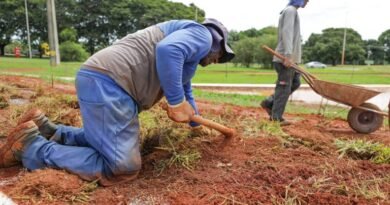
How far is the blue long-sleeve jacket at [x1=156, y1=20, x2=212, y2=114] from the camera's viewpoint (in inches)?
101

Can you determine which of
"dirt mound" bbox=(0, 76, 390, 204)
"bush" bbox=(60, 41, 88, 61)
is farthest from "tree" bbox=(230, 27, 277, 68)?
"dirt mound" bbox=(0, 76, 390, 204)

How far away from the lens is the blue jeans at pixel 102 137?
8.68ft

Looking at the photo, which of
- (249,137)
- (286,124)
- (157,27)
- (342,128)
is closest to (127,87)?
(157,27)

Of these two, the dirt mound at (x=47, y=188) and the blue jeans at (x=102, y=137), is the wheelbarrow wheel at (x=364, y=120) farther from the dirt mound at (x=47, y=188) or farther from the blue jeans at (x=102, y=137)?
the dirt mound at (x=47, y=188)

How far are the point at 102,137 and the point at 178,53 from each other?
74cm

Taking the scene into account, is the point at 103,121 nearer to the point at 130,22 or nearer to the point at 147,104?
the point at 147,104

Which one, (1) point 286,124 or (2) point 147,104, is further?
(1) point 286,124

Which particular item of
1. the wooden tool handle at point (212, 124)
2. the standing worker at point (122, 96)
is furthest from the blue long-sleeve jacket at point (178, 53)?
the wooden tool handle at point (212, 124)

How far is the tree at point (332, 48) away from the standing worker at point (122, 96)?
64.7 metres

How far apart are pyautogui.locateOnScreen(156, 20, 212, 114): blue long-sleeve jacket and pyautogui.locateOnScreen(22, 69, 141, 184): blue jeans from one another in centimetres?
32

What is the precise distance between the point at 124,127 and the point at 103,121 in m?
0.14

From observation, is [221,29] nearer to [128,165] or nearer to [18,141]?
[128,165]

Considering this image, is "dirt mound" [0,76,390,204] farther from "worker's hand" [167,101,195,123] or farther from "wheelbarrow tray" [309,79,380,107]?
"wheelbarrow tray" [309,79,380,107]

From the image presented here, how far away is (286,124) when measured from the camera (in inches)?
193
